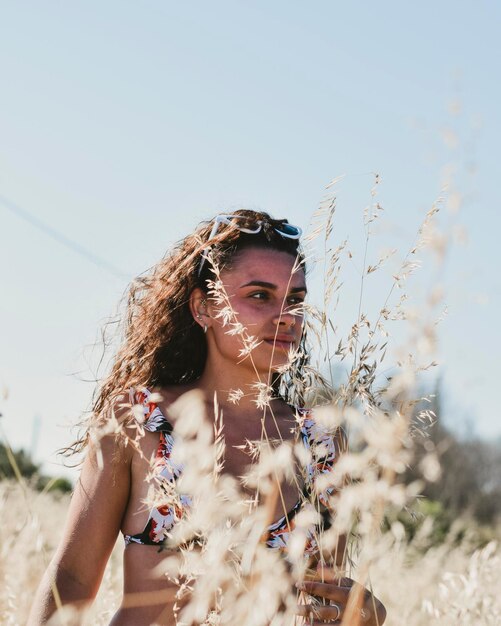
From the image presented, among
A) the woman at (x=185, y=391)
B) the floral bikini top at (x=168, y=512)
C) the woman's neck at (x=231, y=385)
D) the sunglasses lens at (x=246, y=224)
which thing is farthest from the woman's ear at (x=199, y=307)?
the floral bikini top at (x=168, y=512)

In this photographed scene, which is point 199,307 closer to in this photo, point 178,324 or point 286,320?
point 178,324

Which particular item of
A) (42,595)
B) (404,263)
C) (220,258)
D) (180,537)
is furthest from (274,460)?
(220,258)

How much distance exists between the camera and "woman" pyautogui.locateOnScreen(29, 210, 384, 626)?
7.23 ft

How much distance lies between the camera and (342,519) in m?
1.29

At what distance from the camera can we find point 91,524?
7.57ft

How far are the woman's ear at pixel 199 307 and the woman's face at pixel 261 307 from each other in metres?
0.03

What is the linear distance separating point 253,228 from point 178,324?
1.47ft

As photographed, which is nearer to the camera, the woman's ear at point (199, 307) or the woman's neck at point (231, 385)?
the woman's neck at point (231, 385)

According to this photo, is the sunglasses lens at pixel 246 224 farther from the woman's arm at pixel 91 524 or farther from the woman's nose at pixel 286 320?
the woman's arm at pixel 91 524

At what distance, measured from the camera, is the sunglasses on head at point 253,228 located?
2936 millimetres

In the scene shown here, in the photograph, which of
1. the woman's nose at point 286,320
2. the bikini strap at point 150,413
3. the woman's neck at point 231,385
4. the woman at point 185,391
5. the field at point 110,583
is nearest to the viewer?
the field at point 110,583

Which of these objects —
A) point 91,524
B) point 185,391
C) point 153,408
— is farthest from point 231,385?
point 91,524

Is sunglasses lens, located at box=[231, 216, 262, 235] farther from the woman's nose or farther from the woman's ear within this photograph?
the woman's nose

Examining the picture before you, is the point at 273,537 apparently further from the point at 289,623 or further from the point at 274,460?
the point at 274,460
